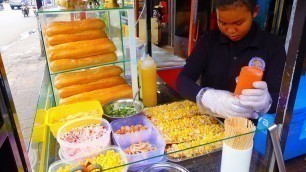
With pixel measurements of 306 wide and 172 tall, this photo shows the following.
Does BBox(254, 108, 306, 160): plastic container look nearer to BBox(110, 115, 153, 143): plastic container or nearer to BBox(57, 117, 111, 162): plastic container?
BBox(110, 115, 153, 143): plastic container

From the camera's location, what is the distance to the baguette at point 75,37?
149cm

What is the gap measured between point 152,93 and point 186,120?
Result: 1.28 ft

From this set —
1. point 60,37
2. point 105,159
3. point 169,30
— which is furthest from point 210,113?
point 169,30

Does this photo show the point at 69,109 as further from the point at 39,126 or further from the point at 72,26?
the point at 72,26

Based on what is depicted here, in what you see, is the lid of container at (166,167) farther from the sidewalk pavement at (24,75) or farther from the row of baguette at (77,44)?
the sidewalk pavement at (24,75)

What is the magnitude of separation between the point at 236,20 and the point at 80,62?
3.33 feet

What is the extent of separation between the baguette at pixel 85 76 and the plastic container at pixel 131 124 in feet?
1.48

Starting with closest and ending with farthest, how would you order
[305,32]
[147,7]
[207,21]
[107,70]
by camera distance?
[305,32]
[107,70]
[147,7]
[207,21]

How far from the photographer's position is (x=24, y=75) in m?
6.57

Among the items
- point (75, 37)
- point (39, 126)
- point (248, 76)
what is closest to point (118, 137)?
point (39, 126)

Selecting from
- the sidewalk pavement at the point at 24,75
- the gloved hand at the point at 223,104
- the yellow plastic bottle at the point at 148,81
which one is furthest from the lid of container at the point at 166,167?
the sidewalk pavement at the point at 24,75

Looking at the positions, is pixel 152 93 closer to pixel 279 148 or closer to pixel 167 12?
pixel 279 148

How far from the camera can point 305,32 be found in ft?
2.36

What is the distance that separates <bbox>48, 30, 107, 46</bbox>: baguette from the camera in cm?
149
